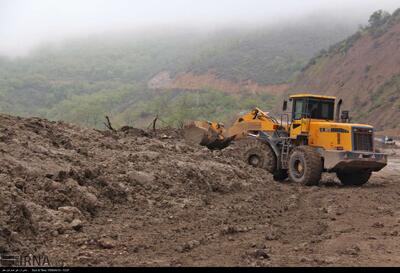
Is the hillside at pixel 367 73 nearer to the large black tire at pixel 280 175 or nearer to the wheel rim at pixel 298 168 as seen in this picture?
the large black tire at pixel 280 175

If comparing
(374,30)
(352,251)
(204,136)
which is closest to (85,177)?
(352,251)

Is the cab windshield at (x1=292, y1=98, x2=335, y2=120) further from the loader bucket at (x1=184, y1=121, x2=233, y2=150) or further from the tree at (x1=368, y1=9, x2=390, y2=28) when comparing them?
the tree at (x1=368, y1=9, x2=390, y2=28)

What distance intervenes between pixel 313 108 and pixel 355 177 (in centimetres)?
243

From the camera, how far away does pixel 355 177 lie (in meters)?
15.9

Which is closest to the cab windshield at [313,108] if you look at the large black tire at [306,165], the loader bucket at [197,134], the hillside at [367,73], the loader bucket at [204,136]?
the large black tire at [306,165]

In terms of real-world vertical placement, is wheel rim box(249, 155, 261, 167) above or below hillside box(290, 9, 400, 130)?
below

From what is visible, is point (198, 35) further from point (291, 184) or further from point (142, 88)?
point (291, 184)

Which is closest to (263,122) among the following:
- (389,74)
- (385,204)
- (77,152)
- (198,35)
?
(385,204)

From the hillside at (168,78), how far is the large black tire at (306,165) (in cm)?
3102

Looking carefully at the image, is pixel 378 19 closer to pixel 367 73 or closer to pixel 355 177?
pixel 367 73

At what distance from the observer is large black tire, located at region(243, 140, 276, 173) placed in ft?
51.9

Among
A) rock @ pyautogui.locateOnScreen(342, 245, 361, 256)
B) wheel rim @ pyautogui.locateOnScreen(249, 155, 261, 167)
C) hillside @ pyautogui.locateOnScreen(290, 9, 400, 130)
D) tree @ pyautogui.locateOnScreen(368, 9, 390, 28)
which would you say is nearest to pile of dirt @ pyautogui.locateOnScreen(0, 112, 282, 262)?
wheel rim @ pyautogui.locateOnScreen(249, 155, 261, 167)

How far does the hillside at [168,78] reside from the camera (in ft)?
246

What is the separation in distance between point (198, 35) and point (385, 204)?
158 m
